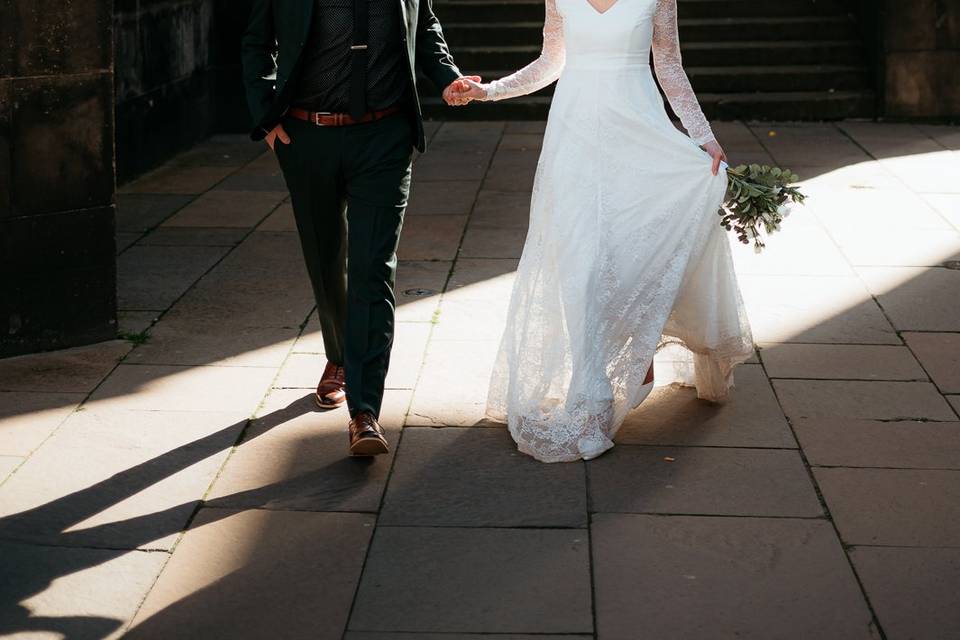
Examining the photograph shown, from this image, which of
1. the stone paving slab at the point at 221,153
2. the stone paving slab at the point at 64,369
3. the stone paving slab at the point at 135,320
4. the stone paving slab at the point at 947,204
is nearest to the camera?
the stone paving slab at the point at 64,369

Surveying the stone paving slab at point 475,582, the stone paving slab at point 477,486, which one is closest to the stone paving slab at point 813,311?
the stone paving slab at point 477,486

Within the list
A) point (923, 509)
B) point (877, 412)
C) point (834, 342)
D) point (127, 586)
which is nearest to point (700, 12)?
point (834, 342)

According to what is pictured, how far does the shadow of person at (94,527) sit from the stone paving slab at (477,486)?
21 cm

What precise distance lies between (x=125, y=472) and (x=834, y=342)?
3372 millimetres

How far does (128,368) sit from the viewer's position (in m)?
6.26

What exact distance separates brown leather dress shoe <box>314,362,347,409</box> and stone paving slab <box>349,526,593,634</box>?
4.30ft

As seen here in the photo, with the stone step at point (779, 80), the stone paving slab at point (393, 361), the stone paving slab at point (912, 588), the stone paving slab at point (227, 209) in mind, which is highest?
the stone step at point (779, 80)

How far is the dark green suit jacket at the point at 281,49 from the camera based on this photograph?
5.04 m

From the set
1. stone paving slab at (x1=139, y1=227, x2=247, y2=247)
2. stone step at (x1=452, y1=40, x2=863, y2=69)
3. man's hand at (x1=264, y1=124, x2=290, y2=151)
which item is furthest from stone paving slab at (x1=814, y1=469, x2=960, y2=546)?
stone step at (x1=452, y1=40, x2=863, y2=69)

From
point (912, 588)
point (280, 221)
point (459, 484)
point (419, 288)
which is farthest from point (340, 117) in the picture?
point (280, 221)

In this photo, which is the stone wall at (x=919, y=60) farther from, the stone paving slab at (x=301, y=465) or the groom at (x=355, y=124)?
the groom at (x=355, y=124)

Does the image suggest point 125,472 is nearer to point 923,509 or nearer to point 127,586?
point 127,586

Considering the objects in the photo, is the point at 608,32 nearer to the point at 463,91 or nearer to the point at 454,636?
the point at 463,91

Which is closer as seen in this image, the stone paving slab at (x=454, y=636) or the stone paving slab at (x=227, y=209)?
the stone paving slab at (x=454, y=636)
